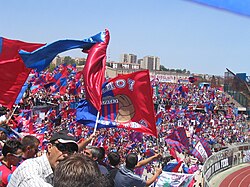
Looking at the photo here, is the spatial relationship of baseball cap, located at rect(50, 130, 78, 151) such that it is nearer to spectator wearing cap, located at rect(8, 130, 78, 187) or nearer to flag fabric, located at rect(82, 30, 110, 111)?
spectator wearing cap, located at rect(8, 130, 78, 187)

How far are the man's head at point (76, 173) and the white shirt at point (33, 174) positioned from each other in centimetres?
44

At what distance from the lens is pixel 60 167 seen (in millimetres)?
1936

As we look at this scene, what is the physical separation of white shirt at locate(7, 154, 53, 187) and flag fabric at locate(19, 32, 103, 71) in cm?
463

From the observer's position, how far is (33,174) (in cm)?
254

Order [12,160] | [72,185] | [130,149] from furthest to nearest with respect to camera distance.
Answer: [130,149], [12,160], [72,185]

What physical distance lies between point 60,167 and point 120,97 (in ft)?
17.5

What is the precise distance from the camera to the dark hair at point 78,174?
182 cm

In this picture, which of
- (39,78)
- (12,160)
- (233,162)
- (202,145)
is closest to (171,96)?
(233,162)

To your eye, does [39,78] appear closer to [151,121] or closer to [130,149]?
[130,149]

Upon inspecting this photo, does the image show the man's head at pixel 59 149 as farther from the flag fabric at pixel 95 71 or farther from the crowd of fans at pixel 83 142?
the flag fabric at pixel 95 71

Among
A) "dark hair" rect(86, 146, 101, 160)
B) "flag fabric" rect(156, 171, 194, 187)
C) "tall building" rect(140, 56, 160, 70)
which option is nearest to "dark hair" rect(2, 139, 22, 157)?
"dark hair" rect(86, 146, 101, 160)

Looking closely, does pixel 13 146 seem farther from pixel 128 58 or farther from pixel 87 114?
pixel 128 58

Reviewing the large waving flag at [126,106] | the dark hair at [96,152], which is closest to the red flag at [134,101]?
the large waving flag at [126,106]

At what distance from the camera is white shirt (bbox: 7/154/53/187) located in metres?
2.42
